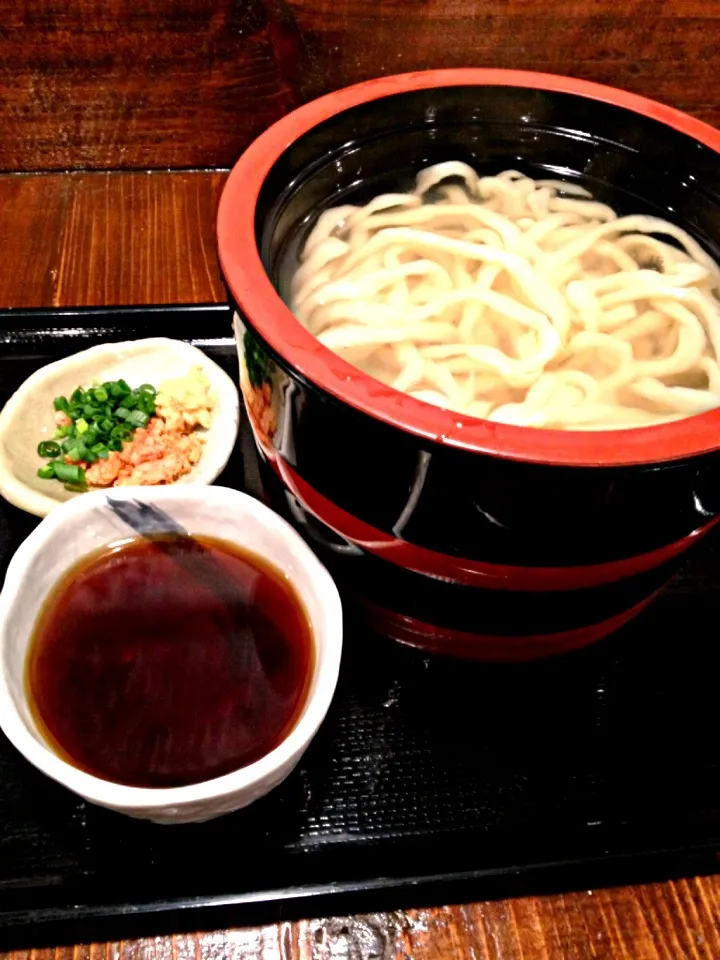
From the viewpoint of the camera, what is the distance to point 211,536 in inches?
42.4

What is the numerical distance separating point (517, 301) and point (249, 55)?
1014 mm

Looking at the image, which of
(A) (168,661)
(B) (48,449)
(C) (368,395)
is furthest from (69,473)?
(C) (368,395)

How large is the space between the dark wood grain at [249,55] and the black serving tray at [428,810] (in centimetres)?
131

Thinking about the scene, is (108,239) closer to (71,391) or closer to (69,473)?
(71,391)

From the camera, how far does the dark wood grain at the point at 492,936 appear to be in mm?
895

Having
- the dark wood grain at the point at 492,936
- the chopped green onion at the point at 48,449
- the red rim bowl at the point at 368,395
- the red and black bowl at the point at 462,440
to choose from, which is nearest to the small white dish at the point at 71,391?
the chopped green onion at the point at 48,449

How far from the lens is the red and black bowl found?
2.46 ft

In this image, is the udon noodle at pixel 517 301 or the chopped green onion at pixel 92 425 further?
the chopped green onion at pixel 92 425

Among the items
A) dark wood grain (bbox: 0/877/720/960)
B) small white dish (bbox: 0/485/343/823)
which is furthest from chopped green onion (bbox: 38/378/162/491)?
→ dark wood grain (bbox: 0/877/720/960)

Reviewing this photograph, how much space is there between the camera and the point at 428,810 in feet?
3.17

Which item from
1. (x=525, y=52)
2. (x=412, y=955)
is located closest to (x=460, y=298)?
(x=412, y=955)

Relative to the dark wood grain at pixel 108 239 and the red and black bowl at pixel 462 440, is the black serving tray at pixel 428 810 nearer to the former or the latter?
the red and black bowl at pixel 462 440

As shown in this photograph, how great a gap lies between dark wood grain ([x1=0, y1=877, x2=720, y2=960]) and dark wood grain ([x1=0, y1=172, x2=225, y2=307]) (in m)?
1.17

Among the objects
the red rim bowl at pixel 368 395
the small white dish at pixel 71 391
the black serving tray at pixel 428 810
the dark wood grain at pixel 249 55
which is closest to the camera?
the red rim bowl at pixel 368 395
